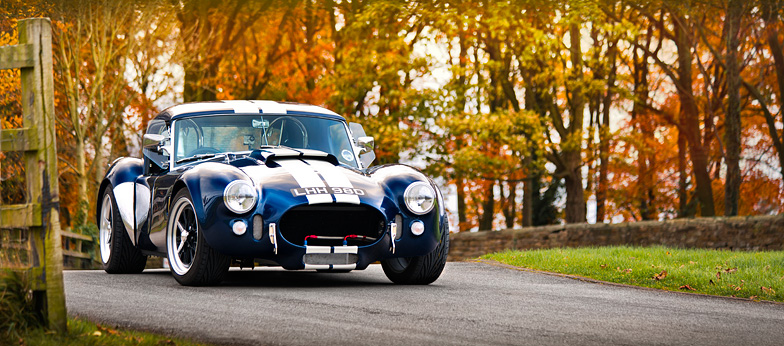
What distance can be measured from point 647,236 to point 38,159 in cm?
1521

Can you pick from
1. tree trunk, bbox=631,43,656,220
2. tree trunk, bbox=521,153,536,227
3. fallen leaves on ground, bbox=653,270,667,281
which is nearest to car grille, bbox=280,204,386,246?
fallen leaves on ground, bbox=653,270,667,281

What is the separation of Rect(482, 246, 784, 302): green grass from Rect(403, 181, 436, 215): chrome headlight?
2969 mm

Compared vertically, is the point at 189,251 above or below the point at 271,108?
below

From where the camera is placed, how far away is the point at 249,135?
9.76 m

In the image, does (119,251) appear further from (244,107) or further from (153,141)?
(244,107)

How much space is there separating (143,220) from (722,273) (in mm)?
6260

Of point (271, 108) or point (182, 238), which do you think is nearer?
point (182, 238)

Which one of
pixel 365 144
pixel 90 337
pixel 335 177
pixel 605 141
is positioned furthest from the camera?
pixel 605 141

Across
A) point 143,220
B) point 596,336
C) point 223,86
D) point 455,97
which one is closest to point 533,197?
point 455,97

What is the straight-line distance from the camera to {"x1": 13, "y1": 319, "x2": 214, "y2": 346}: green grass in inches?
203

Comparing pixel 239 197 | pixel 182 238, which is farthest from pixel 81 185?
pixel 239 197

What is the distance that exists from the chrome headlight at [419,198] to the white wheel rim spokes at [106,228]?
4.07 meters

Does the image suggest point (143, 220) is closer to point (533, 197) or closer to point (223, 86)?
point (223, 86)

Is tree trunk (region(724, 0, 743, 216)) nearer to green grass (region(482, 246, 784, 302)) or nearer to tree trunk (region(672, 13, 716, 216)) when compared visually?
tree trunk (region(672, 13, 716, 216))
